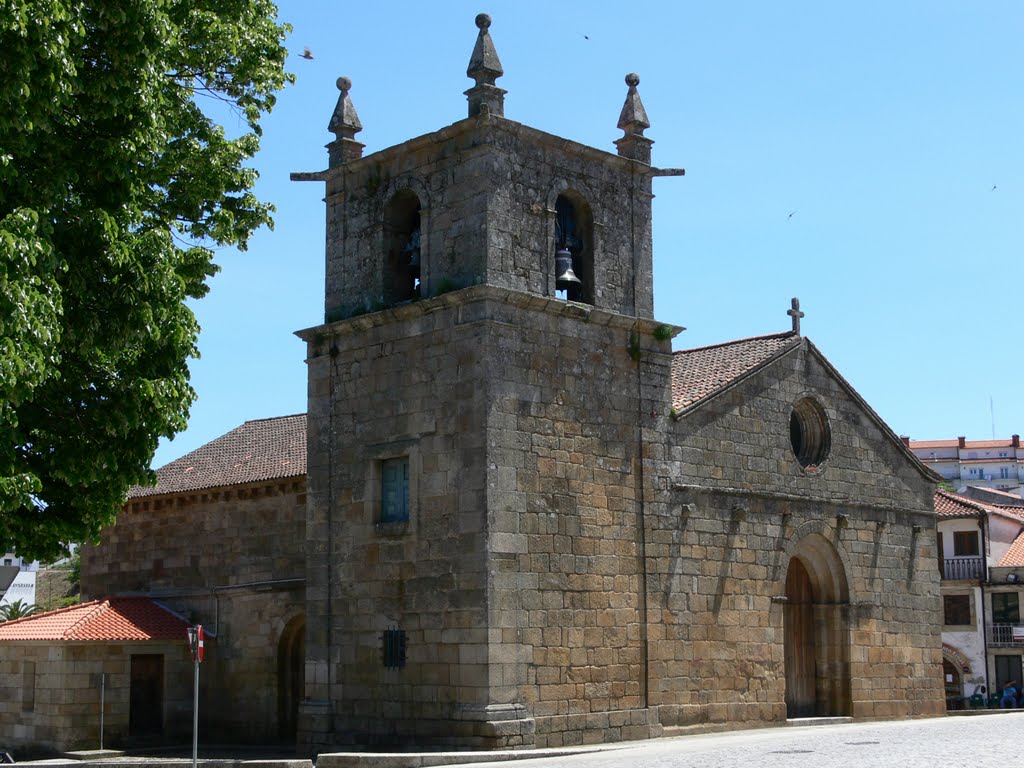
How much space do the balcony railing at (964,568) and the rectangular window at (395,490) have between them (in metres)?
29.0

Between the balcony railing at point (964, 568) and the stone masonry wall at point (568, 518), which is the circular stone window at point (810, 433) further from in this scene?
the balcony railing at point (964, 568)

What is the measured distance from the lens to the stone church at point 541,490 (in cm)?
1983

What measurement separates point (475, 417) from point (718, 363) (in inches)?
296

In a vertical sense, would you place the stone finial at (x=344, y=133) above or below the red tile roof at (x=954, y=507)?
above

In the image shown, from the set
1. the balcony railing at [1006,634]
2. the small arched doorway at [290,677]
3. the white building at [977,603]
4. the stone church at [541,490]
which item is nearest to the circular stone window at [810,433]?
the stone church at [541,490]

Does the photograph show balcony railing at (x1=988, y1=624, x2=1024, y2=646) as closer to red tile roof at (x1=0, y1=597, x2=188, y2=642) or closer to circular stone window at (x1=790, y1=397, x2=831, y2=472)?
circular stone window at (x1=790, y1=397, x2=831, y2=472)

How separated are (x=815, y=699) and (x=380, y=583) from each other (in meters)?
8.98

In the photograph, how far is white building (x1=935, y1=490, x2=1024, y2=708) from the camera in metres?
44.2

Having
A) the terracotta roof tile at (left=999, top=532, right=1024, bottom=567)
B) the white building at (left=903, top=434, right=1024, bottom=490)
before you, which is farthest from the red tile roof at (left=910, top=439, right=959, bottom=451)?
the terracotta roof tile at (left=999, top=532, right=1024, bottom=567)

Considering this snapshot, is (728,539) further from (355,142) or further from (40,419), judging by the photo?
(40,419)

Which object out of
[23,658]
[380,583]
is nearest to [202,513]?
[23,658]

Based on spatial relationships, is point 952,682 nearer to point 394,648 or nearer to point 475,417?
point 394,648

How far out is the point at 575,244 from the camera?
72.1ft

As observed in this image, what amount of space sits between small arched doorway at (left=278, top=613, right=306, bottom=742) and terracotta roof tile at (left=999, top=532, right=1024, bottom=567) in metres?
27.6
